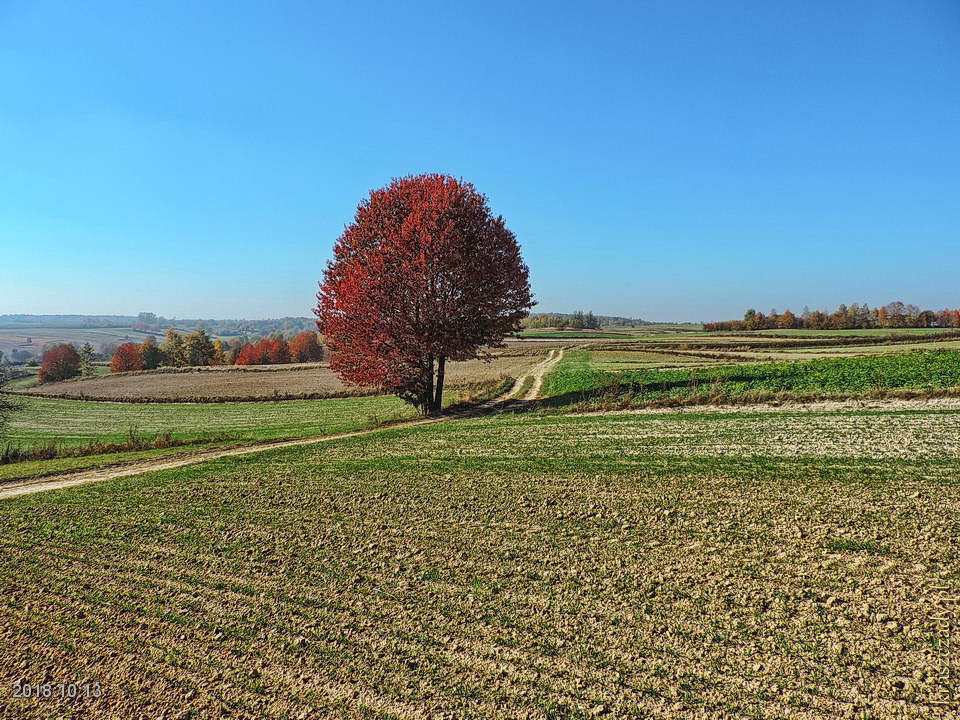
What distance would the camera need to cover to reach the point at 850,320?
8906 cm

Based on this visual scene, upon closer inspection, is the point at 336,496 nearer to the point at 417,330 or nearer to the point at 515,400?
the point at 417,330

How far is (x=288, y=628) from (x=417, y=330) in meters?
20.8

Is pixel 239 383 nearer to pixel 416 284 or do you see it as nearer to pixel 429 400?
pixel 429 400

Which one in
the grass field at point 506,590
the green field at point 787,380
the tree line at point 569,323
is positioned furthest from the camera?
A: the tree line at point 569,323

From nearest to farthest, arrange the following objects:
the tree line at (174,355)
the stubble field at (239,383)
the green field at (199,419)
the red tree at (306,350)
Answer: the green field at (199,419) < the stubble field at (239,383) < the tree line at (174,355) < the red tree at (306,350)

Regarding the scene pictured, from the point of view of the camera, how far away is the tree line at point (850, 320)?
8625 cm

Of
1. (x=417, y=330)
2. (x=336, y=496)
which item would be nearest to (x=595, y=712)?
(x=336, y=496)

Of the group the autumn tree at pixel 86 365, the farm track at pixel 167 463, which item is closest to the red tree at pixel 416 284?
the farm track at pixel 167 463

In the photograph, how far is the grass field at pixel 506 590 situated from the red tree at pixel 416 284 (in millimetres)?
13347

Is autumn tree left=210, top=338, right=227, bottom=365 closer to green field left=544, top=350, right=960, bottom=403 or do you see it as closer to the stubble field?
the stubble field

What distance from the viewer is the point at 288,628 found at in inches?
297

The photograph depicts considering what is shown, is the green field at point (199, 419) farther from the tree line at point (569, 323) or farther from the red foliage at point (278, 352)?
the tree line at point (569, 323)
